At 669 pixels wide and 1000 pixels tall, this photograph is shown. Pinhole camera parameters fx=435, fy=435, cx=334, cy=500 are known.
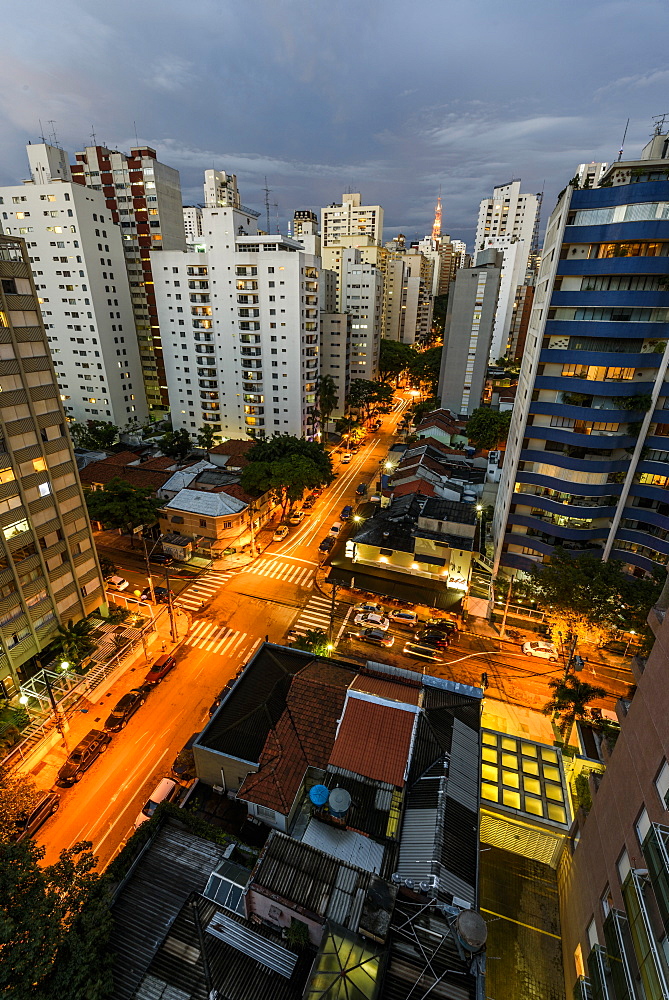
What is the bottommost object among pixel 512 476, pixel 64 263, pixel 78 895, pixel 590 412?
pixel 78 895

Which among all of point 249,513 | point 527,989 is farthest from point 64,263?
point 527,989

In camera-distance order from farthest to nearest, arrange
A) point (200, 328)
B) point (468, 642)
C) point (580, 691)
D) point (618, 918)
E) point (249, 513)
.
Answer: point (200, 328)
point (249, 513)
point (468, 642)
point (580, 691)
point (618, 918)

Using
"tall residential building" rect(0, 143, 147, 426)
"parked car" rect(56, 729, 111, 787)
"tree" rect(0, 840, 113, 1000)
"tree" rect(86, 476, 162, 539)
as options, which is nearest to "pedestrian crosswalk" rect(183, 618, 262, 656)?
"parked car" rect(56, 729, 111, 787)

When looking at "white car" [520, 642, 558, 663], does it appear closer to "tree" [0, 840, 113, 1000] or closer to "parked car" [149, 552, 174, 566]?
"tree" [0, 840, 113, 1000]

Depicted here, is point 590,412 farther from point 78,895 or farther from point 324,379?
point 324,379

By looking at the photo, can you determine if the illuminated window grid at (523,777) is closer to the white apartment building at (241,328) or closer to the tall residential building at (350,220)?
the white apartment building at (241,328)

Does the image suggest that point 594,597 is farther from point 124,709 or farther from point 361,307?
point 361,307
